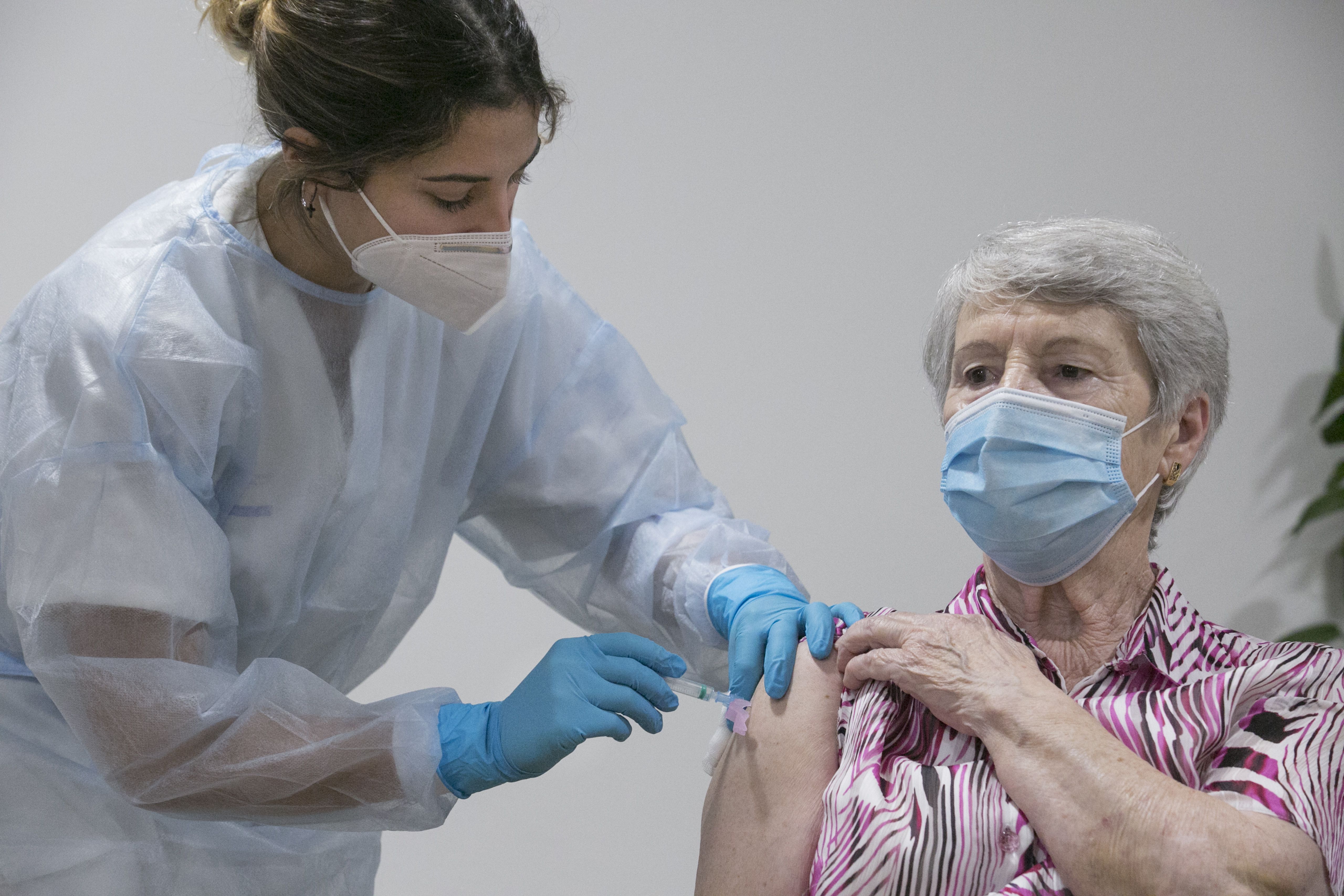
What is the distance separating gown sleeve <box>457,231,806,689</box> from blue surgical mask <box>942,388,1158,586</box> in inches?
18.8

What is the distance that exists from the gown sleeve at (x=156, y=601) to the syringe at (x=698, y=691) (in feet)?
1.10

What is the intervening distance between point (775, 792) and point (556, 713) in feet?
0.90

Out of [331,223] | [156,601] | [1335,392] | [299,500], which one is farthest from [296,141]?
[1335,392]

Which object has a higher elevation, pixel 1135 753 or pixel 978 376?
pixel 978 376

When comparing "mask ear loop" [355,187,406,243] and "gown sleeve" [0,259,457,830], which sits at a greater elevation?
"mask ear loop" [355,187,406,243]

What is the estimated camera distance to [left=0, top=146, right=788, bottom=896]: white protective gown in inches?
47.5

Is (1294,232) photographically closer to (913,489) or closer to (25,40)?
→ (913,489)

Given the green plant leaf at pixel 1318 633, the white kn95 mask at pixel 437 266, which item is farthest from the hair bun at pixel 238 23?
the green plant leaf at pixel 1318 633

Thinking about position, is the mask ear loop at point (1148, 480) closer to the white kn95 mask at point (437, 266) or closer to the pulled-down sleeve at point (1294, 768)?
the pulled-down sleeve at point (1294, 768)

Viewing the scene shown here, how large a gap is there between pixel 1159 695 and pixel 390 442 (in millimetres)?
1047

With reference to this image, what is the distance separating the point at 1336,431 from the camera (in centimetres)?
271

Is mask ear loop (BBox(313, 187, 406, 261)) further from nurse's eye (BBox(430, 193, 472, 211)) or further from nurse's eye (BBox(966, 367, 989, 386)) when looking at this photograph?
nurse's eye (BBox(966, 367, 989, 386))

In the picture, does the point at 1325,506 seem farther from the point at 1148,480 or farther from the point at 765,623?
the point at 765,623

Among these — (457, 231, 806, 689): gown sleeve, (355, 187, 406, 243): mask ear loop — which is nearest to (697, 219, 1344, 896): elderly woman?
(457, 231, 806, 689): gown sleeve
